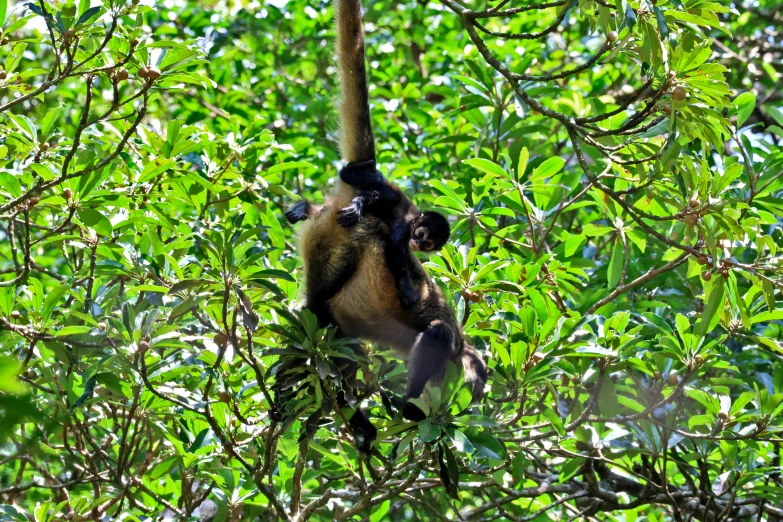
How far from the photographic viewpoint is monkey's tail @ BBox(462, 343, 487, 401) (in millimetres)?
3749

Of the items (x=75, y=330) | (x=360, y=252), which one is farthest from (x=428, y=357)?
(x=75, y=330)

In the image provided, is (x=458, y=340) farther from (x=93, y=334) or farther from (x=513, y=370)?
(x=93, y=334)

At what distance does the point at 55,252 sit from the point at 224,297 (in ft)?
10.3

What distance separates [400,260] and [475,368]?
2.17 feet

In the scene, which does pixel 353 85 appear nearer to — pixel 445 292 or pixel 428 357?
pixel 445 292

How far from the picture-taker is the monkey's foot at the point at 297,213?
3.76 m

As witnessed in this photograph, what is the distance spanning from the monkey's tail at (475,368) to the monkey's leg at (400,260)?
16.6 inches

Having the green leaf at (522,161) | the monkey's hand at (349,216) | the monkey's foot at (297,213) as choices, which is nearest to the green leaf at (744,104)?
the green leaf at (522,161)

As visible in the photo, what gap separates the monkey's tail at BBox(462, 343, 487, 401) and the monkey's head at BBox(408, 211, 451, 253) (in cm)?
55

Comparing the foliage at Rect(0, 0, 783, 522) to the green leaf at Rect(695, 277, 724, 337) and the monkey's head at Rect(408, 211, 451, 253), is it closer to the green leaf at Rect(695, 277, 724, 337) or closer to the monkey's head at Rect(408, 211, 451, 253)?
the green leaf at Rect(695, 277, 724, 337)

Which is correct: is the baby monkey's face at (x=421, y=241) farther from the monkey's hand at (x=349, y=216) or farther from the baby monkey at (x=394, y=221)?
the monkey's hand at (x=349, y=216)

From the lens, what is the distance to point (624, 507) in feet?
13.2

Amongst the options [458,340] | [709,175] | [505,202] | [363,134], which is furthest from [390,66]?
[709,175]

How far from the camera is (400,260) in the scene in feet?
12.3
